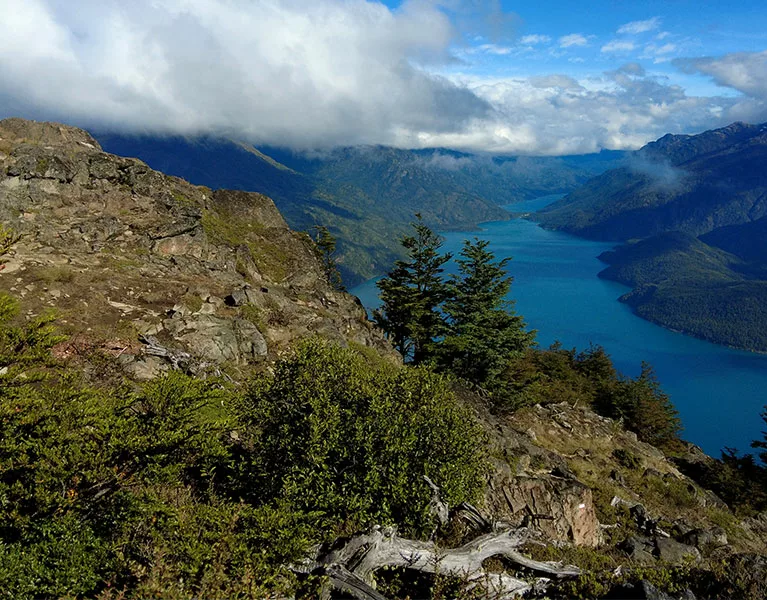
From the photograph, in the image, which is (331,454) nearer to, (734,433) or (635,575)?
(635,575)

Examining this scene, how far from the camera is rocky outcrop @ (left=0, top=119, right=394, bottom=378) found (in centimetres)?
2388

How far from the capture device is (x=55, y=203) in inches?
1436

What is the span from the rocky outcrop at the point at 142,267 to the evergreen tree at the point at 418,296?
3.26 meters

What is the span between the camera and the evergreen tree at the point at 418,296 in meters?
39.7

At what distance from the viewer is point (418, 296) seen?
40.6 meters

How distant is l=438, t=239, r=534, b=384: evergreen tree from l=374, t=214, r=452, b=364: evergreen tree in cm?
160

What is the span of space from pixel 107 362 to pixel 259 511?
1487 centimetres

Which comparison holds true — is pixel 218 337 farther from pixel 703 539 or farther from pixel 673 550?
pixel 703 539

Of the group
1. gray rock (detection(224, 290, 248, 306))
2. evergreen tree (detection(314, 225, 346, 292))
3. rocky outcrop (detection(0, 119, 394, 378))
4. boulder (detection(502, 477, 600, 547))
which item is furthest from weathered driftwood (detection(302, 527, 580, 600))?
evergreen tree (detection(314, 225, 346, 292))

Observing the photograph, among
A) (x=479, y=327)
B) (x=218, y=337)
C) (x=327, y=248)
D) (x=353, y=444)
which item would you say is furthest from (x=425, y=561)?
(x=327, y=248)

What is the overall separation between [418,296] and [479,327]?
22.5 ft

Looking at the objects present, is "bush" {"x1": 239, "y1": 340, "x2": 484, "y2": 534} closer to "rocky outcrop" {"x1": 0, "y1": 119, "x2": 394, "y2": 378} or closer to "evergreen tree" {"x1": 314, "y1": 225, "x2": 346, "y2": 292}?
"rocky outcrop" {"x1": 0, "y1": 119, "x2": 394, "y2": 378}

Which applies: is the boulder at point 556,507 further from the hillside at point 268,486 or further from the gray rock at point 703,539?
the gray rock at point 703,539

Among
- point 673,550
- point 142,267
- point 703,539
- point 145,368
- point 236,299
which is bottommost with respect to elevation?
point 703,539
